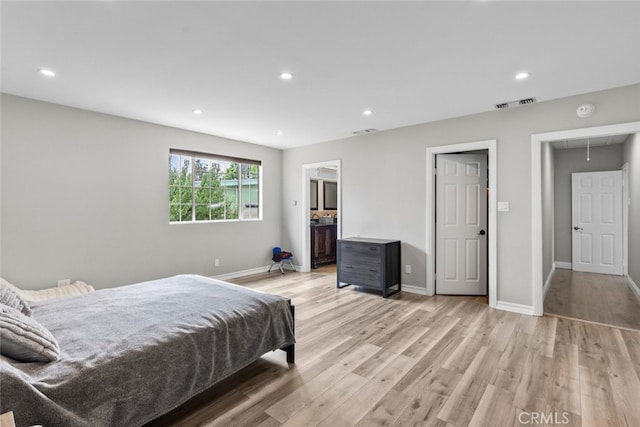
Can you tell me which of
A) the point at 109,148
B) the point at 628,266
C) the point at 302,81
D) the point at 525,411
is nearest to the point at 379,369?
the point at 525,411

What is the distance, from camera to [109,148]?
13.5ft

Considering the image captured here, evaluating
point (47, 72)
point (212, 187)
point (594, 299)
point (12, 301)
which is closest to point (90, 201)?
point (47, 72)

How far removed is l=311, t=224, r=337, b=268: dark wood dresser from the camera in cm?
649

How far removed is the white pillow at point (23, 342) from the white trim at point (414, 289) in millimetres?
4146

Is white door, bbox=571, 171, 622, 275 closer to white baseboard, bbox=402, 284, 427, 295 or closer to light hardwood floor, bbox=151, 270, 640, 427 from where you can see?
light hardwood floor, bbox=151, 270, 640, 427

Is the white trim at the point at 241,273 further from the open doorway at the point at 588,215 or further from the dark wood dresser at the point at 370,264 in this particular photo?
the open doorway at the point at 588,215

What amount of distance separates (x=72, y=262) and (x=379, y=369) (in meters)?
3.81

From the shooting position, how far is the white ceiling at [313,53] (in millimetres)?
1999

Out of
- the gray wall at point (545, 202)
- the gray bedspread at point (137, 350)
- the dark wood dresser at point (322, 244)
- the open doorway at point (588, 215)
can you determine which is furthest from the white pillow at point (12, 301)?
the open doorway at point (588, 215)

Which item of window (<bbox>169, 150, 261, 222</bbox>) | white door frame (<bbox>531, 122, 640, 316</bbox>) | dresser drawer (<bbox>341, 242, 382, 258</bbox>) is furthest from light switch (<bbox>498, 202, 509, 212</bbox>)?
window (<bbox>169, 150, 261, 222</bbox>)

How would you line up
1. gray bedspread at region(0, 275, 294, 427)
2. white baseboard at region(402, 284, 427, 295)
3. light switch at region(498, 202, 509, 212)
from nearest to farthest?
gray bedspread at region(0, 275, 294, 427) → light switch at region(498, 202, 509, 212) → white baseboard at region(402, 284, 427, 295)

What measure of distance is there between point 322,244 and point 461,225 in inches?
121

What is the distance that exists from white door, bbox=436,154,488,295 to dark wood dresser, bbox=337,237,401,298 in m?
0.63

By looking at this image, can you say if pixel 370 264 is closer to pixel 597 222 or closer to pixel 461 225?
pixel 461 225
